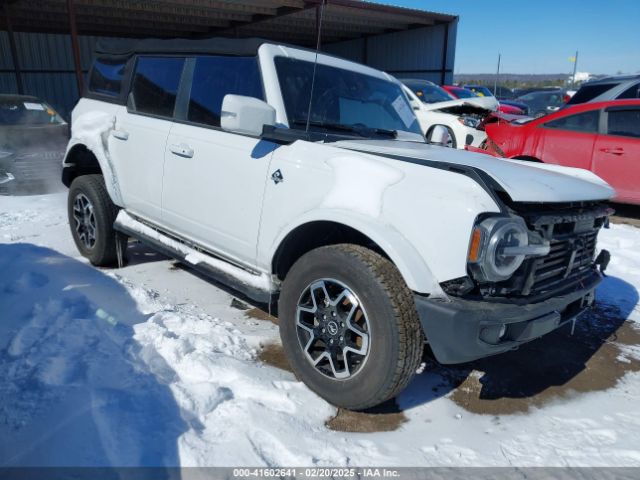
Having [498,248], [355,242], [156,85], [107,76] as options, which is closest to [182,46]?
[156,85]

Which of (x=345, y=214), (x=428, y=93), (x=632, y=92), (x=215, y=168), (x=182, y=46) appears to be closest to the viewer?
(x=345, y=214)

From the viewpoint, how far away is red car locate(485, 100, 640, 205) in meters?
6.59

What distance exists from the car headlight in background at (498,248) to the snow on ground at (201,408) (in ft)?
3.02

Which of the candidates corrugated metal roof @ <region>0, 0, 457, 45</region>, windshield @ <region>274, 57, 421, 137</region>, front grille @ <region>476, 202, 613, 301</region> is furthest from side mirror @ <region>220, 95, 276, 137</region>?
corrugated metal roof @ <region>0, 0, 457, 45</region>

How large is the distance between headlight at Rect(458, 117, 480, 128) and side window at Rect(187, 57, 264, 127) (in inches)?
273

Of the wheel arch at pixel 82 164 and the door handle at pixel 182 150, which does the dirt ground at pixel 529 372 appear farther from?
the wheel arch at pixel 82 164

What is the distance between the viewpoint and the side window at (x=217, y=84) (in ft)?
10.2

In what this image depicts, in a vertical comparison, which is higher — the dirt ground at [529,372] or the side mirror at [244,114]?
the side mirror at [244,114]

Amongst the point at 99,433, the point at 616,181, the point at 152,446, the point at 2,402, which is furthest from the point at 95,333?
the point at 616,181

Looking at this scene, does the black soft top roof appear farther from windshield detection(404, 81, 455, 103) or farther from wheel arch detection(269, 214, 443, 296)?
windshield detection(404, 81, 455, 103)

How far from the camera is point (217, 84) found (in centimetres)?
333

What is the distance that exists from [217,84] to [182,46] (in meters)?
0.64

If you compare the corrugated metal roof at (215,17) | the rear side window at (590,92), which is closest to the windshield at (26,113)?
the corrugated metal roof at (215,17)

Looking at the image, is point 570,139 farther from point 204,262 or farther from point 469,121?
point 204,262
